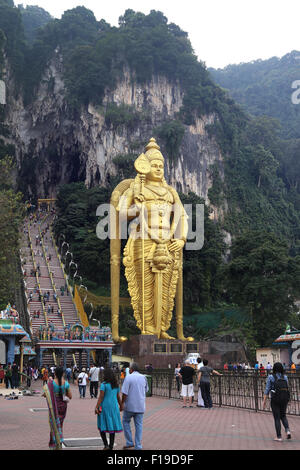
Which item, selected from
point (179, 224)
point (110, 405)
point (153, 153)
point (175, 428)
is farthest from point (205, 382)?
point (153, 153)

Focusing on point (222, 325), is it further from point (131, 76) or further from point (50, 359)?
point (131, 76)

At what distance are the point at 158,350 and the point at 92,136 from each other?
29945 millimetres

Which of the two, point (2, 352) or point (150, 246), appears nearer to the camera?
Result: point (2, 352)

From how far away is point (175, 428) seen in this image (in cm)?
858

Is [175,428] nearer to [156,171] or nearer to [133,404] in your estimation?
[133,404]

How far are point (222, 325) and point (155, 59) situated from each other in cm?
3094

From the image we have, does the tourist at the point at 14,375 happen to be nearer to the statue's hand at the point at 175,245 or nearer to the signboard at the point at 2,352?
the signboard at the point at 2,352

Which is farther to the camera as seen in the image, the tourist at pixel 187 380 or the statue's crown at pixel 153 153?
the statue's crown at pixel 153 153

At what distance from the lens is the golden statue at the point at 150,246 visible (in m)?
24.6

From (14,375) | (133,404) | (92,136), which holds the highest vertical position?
(92,136)

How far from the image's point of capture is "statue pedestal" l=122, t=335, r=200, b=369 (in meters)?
22.5

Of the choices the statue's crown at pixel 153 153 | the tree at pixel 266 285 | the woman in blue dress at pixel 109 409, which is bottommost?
the woman in blue dress at pixel 109 409

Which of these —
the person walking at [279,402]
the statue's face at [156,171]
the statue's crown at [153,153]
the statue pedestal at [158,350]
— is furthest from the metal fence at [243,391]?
the statue's crown at [153,153]

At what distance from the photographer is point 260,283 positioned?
28688mm
